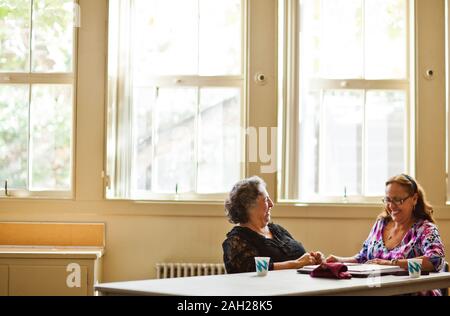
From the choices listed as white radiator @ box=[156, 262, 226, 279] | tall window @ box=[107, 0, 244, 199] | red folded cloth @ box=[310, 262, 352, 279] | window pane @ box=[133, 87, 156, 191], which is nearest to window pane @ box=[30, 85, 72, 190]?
tall window @ box=[107, 0, 244, 199]

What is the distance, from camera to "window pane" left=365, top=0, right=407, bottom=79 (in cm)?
526

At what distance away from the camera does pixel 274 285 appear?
3.18 meters

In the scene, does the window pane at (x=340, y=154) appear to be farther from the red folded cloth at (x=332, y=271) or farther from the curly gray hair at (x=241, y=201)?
the red folded cloth at (x=332, y=271)

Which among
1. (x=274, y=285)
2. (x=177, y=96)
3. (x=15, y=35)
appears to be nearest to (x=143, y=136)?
(x=177, y=96)

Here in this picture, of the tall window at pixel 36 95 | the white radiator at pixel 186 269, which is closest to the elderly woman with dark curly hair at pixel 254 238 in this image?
A: the white radiator at pixel 186 269

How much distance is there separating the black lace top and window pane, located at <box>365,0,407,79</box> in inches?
63.2

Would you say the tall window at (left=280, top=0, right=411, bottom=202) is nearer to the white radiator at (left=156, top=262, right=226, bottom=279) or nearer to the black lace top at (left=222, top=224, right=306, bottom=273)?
the white radiator at (left=156, top=262, right=226, bottom=279)

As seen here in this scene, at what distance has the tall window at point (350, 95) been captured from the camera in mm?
5203

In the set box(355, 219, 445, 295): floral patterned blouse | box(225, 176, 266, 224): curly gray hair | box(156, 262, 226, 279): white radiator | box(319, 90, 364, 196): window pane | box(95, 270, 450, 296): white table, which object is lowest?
box(156, 262, 226, 279): white radiator

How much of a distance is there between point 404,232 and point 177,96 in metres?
1.91

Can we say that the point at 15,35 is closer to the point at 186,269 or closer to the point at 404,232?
the point at 186,269

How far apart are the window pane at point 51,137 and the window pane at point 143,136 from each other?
447 mm
